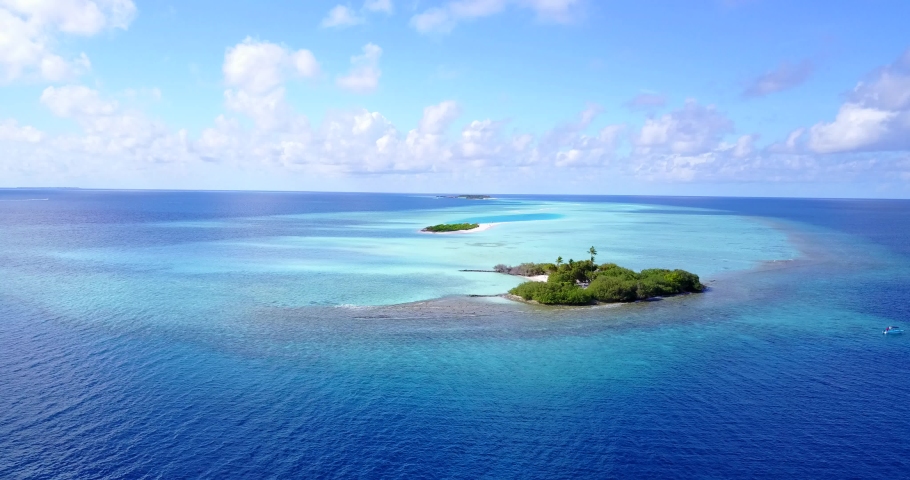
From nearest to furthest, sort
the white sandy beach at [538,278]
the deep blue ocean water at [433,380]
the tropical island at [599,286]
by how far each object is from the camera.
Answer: the deep blue ocean water at [433,380] → the tropical island at [599,286] → the white sandy beach at [538,278]

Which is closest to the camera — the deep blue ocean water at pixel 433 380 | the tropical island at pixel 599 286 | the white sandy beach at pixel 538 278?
the deep blue ocean water at pixel 433 380

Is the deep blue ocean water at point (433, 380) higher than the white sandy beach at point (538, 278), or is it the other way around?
the white sandy beach at point (538, 278)

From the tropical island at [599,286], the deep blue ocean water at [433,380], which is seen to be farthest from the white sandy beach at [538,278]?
the deep blue ocean water at [433,380]

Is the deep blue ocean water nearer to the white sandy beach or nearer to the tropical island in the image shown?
the tropical island

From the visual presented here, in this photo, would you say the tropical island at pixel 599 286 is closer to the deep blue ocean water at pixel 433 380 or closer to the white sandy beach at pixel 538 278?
the white sandy beach at pixel 538 278

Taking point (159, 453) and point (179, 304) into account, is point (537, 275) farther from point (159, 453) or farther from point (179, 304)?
point (159, 453)

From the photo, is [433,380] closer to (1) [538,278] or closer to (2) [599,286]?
(2) [599,286]

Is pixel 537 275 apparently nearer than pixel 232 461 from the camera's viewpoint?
No

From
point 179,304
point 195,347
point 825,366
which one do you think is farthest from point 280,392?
point 825,366
